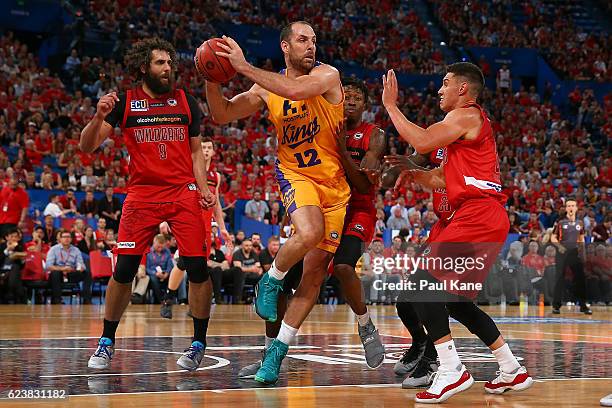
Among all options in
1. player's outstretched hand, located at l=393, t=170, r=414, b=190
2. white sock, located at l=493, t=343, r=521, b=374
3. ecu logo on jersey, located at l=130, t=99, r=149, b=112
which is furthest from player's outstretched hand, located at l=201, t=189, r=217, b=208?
white sock, located at l=493, t=343, r=521, b=374

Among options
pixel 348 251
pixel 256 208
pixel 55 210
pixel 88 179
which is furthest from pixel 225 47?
pixel 256 208

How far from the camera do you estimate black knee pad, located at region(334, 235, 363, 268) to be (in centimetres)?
712

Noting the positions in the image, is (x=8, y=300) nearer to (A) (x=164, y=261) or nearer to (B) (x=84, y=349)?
(A) (x=164, y=261)

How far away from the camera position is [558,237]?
17781mm

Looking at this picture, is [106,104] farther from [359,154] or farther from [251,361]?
[251,361]

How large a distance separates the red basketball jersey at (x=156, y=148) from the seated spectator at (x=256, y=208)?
486 inches

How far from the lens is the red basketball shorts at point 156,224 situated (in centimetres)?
728

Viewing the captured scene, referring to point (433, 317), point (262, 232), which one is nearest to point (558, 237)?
point (262, 232)

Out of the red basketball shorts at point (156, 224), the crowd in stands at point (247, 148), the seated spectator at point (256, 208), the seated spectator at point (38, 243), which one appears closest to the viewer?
the red basketball shorts at point (156, 224)

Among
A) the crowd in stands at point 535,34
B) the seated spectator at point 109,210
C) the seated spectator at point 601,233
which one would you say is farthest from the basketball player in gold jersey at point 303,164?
the crowd in stands at point 535,34

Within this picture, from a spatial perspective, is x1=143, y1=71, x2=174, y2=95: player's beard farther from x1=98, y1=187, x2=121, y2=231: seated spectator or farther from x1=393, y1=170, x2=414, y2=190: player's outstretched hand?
x1=98, y1=187, x2=121, y2=231: seated spectator

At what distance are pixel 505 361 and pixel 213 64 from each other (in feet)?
9.05

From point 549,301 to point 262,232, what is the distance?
20.4 feet

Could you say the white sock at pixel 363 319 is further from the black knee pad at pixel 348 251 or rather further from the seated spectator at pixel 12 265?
the seated spectator at pixel 12 265
